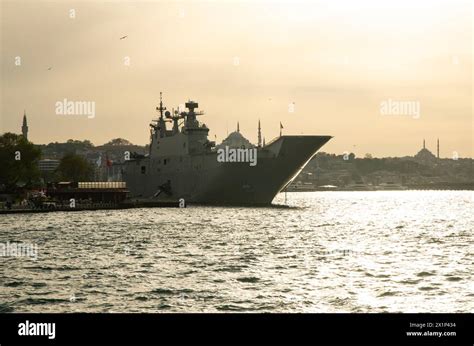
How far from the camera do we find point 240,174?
90.1 m

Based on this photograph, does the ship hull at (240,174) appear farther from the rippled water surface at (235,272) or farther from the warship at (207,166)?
the rippled water surface at (235,272)

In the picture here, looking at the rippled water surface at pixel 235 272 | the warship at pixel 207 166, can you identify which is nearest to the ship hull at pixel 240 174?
the warship at pixel 207 166

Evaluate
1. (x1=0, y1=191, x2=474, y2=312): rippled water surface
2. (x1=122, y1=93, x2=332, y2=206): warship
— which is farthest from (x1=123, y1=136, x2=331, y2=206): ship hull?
(x1=0, y1=191, x2=474, y2=312): rippled water surface

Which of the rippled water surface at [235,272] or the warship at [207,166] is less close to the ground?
the warship at [207,166]

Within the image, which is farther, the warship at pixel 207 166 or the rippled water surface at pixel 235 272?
the warship at pixel 207 166

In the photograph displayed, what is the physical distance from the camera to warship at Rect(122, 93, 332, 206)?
288 feet

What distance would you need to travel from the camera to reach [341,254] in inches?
1494

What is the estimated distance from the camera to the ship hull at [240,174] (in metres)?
87.2

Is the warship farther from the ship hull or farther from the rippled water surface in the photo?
the rippled water surface

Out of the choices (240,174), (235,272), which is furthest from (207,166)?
(235,272)

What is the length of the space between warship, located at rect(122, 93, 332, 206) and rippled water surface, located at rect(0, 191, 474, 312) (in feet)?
114

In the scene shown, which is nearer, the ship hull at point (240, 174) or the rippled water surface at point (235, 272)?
the rippled water surface at point (235, 272)
